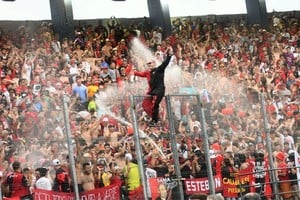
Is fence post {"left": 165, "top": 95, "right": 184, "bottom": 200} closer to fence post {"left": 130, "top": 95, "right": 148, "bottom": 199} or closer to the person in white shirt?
fence post {"left": 130, "top": 95, "right": 148, "bottom": 199}

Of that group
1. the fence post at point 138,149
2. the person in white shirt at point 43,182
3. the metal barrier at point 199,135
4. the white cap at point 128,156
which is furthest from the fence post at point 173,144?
the person in white shirt at point 43,182

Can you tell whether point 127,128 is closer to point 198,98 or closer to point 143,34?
point 198,98

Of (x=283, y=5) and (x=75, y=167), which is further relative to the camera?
(x=283, y=5)

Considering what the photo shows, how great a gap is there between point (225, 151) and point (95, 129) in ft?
8.88

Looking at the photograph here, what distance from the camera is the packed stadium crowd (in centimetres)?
1402

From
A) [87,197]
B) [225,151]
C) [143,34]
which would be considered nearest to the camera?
[87,197]

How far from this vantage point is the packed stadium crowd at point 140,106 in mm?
14023

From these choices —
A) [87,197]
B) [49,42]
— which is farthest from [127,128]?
[49,42]

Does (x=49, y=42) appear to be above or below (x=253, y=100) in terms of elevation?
above

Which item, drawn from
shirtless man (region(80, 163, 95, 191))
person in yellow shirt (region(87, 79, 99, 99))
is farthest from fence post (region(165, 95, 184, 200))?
person in yellow shirt (region(87, 79, 99, 99))

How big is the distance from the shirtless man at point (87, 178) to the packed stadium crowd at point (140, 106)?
2cm

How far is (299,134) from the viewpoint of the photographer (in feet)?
59.0

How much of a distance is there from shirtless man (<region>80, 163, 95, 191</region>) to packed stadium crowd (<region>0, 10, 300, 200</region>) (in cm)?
2

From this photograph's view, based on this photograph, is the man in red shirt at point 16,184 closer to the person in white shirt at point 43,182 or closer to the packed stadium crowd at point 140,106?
the packed stadium crowd at point 140,106
